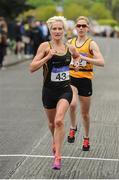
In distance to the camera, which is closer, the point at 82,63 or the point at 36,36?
the point at 82,63

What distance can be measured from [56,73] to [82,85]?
4.74ft

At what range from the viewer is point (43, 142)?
10.2 metres

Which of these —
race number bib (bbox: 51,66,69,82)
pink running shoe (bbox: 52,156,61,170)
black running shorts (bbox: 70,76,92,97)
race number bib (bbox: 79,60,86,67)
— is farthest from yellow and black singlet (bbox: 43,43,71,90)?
black running shorts (bbox: 70,76,92,97)

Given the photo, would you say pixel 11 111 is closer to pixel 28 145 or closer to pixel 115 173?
pixel 28 145

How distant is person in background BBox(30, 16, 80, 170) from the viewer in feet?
26.2

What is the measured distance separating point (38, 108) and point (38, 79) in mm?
8099

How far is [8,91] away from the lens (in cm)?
1836

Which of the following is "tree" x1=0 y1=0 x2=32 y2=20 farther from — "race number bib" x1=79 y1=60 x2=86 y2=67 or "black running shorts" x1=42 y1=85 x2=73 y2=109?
"black running shorts" x1=42 y1=85 x2=73 y2=109

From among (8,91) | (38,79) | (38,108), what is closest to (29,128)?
(38,108)

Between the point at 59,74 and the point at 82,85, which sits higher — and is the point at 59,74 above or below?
above

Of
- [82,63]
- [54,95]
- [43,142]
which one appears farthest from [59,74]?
[43,142]

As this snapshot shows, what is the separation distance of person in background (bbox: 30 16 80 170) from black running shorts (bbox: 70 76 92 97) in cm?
112

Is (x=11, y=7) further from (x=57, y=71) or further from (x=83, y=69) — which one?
(x=57, y=71)

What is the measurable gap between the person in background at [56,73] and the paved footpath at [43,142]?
388 millimetres
